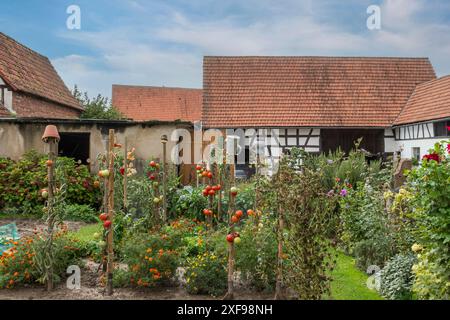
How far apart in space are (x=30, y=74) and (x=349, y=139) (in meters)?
14.3

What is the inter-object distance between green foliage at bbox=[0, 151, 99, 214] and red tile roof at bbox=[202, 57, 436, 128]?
7.34 meters

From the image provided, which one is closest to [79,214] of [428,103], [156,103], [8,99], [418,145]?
[8,99]

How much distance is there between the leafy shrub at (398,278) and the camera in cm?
446

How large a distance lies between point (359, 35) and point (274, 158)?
655 centimetres

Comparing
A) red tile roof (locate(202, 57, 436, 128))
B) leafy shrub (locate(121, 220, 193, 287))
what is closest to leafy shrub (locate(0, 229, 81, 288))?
leafy shrub (locate(121, 220, 193, 287))

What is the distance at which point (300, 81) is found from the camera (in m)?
18.8

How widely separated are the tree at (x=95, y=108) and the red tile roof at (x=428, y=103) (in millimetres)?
14753

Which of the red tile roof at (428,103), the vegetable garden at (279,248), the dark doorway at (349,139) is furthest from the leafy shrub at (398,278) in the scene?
the dark doorway at (349,139)

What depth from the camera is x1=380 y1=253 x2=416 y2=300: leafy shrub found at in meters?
4.46

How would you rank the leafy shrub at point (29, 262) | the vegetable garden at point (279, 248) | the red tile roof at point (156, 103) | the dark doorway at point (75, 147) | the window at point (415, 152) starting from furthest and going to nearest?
the red tile roof at point (156, 103) → the window at point (415, 152) → the dark doorway at point (75, 147) → the leafy shrub at point (29, 262) → the vegetable garden at point (279, 248)

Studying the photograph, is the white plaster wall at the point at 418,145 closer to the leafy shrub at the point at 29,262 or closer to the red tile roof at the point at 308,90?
the red tile roof at the point at 308,90

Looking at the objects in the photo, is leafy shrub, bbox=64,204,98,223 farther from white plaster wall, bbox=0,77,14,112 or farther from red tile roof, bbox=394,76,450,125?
red tile roof, bbox=394,76,450,125
